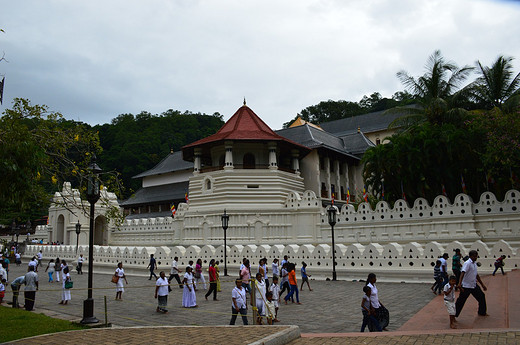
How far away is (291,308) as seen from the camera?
12102 millimetres

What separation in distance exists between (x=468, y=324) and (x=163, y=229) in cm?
2773

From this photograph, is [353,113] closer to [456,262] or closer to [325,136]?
[325,136]

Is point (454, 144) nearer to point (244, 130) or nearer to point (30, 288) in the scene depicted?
point (244, 130)

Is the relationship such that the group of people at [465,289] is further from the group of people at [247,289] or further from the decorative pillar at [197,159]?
the decorative pillar at [197,159]

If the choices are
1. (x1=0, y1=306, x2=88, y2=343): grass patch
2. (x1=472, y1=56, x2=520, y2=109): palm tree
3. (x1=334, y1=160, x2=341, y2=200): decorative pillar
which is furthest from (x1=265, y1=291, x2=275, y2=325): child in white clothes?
(x1=334, y1=160, x2=341, y2=200): decorative pillar

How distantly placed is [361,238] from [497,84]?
1216 cm

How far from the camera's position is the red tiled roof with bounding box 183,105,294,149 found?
32281 millimetres

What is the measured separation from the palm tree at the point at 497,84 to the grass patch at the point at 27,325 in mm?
24384

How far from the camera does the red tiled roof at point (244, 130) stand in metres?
32.3

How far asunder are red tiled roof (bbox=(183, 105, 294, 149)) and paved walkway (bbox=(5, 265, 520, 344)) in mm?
16573

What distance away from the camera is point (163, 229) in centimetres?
3362

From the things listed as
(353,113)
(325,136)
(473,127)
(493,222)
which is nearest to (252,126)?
(325,136)

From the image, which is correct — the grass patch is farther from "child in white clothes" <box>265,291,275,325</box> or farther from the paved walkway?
"child in white clothes" <box>265,291,275,325</box>

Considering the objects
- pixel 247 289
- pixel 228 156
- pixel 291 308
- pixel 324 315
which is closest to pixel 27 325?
pixel 247 289
